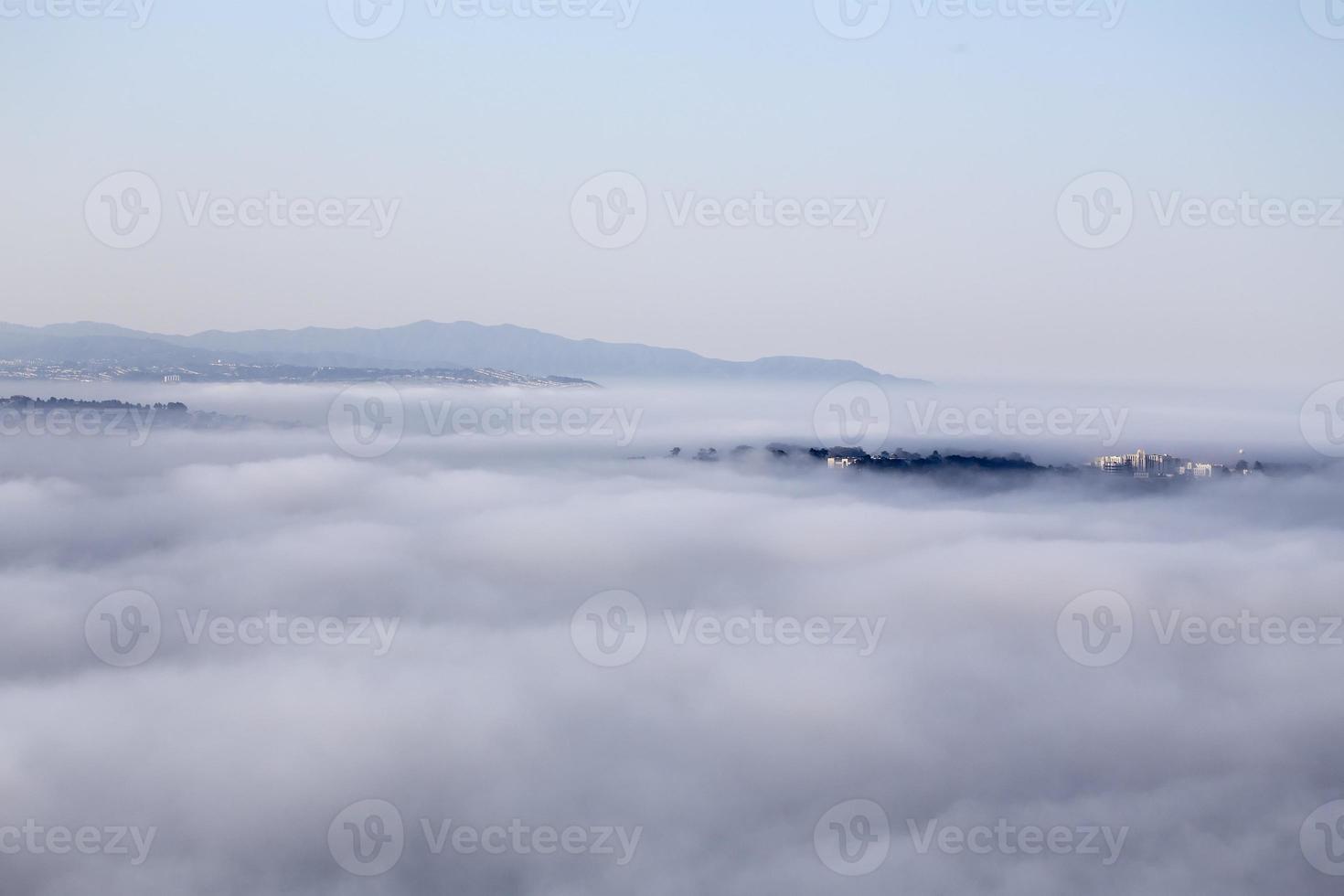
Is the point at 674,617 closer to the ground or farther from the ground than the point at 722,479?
closer to the ground

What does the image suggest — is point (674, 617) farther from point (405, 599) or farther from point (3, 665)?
point (3, 665)

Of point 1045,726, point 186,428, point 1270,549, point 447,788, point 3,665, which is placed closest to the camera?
point 447,788

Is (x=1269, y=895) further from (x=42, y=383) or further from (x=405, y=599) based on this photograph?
(x=42, y=383)

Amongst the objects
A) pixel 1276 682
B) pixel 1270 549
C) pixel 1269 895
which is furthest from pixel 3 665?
pixel 1270 549

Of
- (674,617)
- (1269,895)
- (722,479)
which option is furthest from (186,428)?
(1269,895)

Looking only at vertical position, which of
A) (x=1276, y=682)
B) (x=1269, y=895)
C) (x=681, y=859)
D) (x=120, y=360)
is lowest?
(x=681, y=859)

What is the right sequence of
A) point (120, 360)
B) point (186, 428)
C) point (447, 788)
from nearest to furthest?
point (447, 788), point (120, 360), point (186, 428)

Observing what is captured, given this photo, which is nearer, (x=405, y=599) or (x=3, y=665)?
(x=3, y=665)
